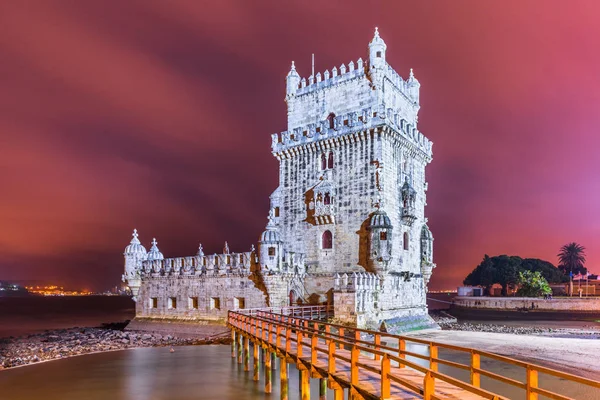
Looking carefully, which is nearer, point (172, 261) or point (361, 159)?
point (361, 159)

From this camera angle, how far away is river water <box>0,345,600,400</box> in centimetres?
2098

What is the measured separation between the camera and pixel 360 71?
40438mm

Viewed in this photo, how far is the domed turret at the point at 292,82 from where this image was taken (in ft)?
146

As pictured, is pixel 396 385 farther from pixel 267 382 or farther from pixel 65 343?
pixel 65 343

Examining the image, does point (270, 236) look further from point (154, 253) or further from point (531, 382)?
point (531, 382)

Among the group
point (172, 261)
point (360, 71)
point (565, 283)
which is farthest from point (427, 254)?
point (565, 283)

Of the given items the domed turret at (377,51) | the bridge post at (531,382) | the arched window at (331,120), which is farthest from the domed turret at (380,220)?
the bridge post at (531,382)

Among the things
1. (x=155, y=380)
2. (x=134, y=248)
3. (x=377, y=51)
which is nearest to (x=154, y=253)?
(x=134, y=248)

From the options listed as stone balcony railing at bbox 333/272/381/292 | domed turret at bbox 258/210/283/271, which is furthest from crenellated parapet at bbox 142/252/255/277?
stone balcony railing at bbox 333/272/381/292

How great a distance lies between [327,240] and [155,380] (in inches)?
762

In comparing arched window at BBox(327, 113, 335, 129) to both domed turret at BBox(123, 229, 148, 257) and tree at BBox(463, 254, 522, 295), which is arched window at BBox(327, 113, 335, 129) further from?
tree at BBox(463, 254, 522, 295)

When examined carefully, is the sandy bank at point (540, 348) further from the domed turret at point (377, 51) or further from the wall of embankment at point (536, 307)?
the wall of embankment at point (536, 307)

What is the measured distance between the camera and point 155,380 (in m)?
23.8

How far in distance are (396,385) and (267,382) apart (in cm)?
908
